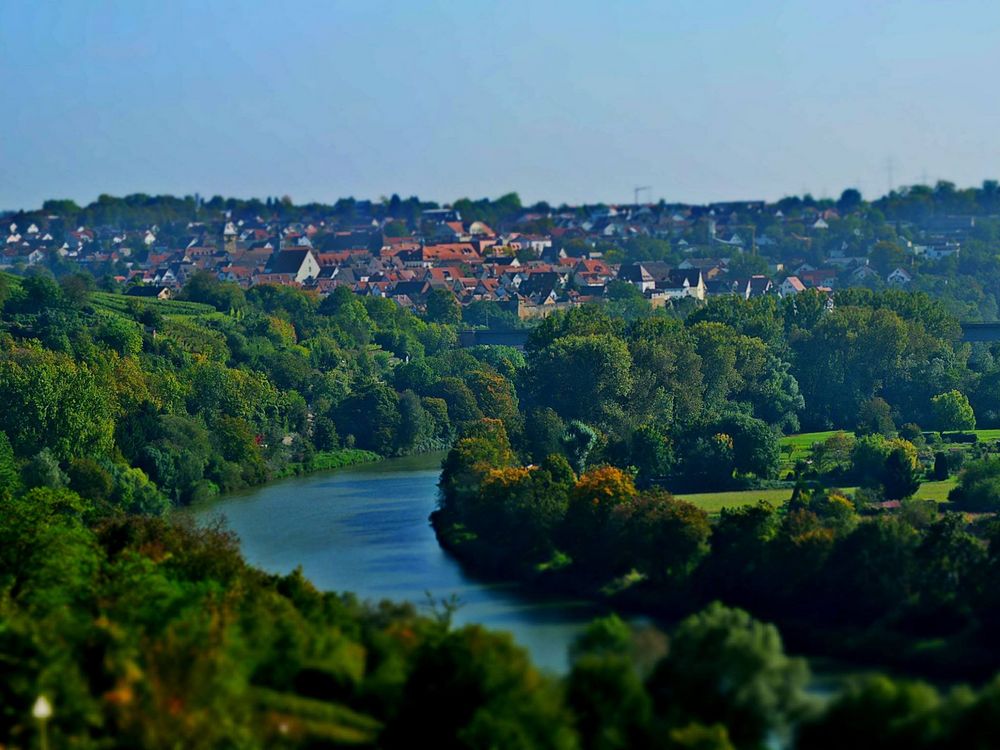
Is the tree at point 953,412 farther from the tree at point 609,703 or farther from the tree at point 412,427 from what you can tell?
the tree at point 609,703

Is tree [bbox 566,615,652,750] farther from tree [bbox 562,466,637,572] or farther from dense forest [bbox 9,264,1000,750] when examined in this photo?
tree [bbox 562,466,637,572]

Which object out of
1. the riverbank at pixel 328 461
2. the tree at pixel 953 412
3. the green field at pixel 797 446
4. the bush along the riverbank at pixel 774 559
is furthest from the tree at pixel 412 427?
the bush along the riverbank at pixel 774 559

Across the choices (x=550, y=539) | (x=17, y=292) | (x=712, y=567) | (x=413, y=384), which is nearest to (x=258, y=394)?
(x=413, y=384)

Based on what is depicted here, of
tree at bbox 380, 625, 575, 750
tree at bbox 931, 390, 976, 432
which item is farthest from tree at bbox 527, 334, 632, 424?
tree at bbox 380, 625, 575, 750

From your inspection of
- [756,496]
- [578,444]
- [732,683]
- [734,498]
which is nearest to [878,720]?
[732,683]

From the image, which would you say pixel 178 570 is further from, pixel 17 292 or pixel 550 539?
pixel 17 292
